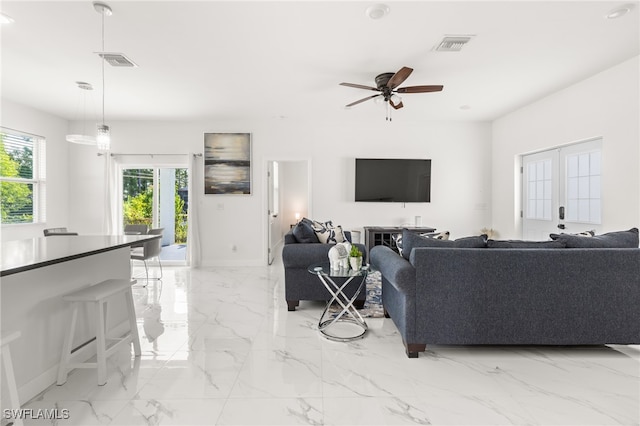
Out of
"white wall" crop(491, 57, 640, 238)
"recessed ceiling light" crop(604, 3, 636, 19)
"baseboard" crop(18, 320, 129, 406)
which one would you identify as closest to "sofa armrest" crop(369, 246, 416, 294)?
"baseboard" crop(18, 320, 129, 406)

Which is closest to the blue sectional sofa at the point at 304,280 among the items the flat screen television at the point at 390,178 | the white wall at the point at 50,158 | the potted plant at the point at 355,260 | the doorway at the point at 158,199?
the potted plant at the point at 355,260

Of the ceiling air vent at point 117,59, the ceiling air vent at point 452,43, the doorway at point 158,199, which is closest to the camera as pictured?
the ceiling air vent at point 452,43

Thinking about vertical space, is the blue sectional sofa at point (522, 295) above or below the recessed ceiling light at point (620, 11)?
Result: below

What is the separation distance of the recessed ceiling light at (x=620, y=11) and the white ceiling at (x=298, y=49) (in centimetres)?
6

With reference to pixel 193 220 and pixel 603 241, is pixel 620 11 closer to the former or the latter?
pixel 603 241

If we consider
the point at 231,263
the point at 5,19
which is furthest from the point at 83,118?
the point at 231,263

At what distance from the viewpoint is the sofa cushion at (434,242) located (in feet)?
7.94

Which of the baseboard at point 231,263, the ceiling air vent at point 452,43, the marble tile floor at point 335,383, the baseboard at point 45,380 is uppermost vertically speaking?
the ceiling air vent at point 452,43

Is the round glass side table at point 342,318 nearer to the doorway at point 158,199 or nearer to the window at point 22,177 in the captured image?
the doorway at point 158,199

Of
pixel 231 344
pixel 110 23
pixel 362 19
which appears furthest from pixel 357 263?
pixel 110 23

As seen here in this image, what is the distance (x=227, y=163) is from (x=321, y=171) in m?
1.74

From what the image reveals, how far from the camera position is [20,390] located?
1812 millimetres

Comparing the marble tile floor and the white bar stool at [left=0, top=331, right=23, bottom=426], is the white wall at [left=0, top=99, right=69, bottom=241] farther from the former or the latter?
the white bar stool at [left=0, top=331, right=23, bottom=426]

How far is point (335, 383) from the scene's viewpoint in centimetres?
205
